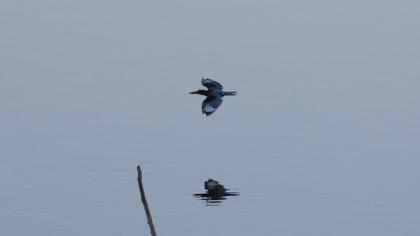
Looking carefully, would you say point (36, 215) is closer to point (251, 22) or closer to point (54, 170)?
point (54, 170)

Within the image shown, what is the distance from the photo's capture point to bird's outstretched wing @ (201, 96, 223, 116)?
19.3 meters

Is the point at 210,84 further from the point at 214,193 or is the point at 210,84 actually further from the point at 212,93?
the point at 214,193

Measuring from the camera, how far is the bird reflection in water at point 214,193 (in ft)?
56.7

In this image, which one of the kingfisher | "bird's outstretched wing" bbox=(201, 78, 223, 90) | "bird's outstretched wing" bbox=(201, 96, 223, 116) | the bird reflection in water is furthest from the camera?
"bird's outstretched wing" bbox=(201, 78, 223, 90)

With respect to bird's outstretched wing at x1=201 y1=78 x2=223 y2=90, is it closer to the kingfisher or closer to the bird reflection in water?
the kingfisher

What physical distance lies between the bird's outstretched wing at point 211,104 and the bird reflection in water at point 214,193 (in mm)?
1647

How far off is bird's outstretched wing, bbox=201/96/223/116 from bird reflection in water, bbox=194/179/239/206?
165 cm

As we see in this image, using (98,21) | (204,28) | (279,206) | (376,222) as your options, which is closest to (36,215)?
(279,206)

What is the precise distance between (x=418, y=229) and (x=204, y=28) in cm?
1734

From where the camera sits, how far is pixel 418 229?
15.7m

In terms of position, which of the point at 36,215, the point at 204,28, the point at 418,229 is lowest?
the point at 418,229

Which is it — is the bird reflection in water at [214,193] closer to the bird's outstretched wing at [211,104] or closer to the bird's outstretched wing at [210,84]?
the bird's outstretched wing at [211,104]

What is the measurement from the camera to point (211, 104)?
1969 centimetres

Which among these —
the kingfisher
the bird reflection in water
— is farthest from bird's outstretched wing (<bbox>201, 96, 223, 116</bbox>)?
the bird reflection in water
